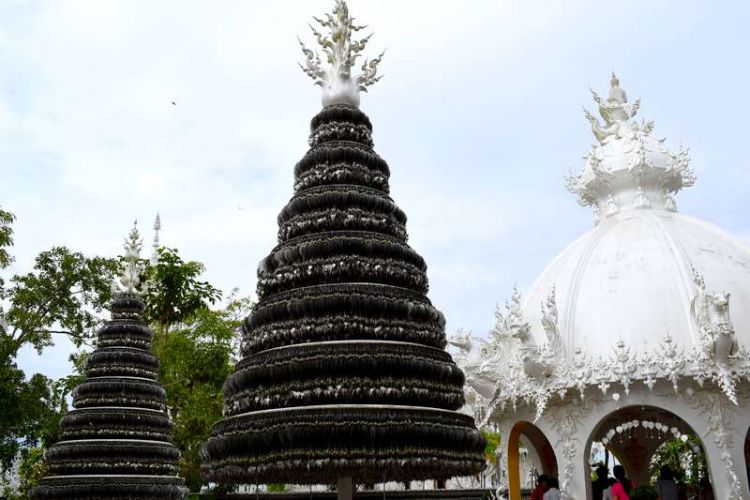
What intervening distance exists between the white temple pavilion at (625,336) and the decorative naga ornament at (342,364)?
7.83m

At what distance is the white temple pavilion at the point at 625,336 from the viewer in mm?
15531

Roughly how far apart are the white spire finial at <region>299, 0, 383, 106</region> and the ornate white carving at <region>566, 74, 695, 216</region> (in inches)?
435

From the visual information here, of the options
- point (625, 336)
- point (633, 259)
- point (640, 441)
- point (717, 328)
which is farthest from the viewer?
point (640, 441)

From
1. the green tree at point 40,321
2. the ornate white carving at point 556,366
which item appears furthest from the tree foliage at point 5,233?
the ornate white carving at point 556,366

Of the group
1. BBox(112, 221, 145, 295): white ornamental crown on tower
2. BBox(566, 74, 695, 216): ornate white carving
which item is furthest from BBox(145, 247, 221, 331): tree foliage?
BBox(566, 74, 695, 216): ornate white carving

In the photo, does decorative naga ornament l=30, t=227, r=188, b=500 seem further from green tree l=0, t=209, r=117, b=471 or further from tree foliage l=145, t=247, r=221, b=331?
tree foliage l=145, t=247, r=221, b=331

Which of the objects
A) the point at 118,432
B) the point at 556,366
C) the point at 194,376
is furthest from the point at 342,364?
the point at 194,376

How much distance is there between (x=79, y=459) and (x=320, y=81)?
33.6 ft

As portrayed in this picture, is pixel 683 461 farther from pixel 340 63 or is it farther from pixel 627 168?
pixel 340 63

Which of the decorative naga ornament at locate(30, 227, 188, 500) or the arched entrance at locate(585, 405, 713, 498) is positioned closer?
the decorative naga ornament at locate(30, 227, 188, 500)

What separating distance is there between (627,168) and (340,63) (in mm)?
11461

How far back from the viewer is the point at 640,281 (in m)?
17.2

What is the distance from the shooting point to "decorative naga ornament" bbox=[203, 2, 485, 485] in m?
8.05

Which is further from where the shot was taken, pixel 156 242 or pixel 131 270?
pixel 156 242
